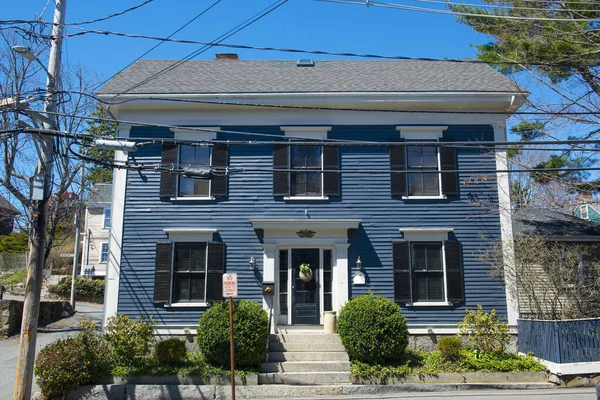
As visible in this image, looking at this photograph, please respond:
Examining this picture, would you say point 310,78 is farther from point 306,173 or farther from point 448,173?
point 448,173

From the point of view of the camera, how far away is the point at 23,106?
9547mm

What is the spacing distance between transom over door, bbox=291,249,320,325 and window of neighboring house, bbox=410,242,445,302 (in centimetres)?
253

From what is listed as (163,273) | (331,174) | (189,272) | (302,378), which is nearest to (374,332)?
(302,378)

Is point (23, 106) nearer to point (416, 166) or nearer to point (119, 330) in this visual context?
point (119, 330)

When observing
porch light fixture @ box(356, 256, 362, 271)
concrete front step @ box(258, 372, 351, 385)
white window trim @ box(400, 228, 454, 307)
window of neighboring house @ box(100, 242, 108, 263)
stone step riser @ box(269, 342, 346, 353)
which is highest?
window of neighboring house @ box(100, 242, 108, 263)

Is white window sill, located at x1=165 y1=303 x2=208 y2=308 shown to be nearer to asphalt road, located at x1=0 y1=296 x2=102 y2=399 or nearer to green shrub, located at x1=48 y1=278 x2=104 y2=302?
asphalt road, located at x1=0 y1=296 x2=102 y2=399

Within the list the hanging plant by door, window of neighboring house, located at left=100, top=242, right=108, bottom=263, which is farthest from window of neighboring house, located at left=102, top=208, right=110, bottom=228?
the hanging plant by door

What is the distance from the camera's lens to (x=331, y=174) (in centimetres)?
1377

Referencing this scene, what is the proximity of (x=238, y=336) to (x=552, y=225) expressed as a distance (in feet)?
32.5

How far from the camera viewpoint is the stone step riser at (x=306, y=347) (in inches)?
488

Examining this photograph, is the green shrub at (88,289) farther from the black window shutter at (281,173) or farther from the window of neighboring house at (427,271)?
the window of neighboring house at (427,271)

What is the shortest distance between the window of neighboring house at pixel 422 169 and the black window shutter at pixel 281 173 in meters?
3.24

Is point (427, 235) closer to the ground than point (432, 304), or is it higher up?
higher up

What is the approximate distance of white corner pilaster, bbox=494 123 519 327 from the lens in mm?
13070
